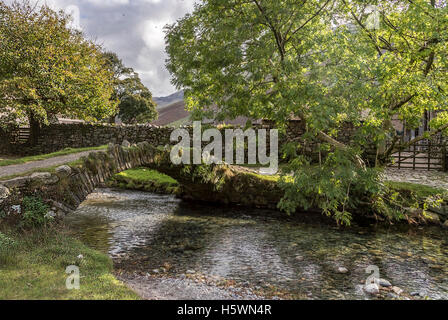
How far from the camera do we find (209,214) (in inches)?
533

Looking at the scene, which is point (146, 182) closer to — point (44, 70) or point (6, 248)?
point (44, 70)

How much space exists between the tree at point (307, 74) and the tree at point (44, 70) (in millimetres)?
12835

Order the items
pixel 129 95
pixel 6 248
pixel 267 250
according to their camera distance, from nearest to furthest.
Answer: pixel 6 248, pixel 267 250, pixel 129 95

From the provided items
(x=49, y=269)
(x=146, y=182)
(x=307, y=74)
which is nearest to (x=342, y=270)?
(x=307, y=74)

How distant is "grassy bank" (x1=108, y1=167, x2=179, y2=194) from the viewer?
725 inches

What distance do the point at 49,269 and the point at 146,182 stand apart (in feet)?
44.5

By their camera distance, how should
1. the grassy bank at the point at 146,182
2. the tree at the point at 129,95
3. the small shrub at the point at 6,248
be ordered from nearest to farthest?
the small shrub at the point at 6,248 < the grassy bank at the point at 146,182 < the tree at the point at 129,95

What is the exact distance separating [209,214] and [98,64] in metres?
17.3

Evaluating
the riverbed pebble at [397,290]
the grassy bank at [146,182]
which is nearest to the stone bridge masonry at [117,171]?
the grassy bank at [146,182]

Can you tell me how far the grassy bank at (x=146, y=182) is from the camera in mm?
18422

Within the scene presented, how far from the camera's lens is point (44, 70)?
805 inches

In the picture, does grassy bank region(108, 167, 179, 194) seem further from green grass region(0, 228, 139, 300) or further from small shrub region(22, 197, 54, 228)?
green grass region(0, 228, 139, 300)

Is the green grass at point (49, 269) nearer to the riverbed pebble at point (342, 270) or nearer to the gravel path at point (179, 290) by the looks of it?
the gravel path at point (179, 290)
